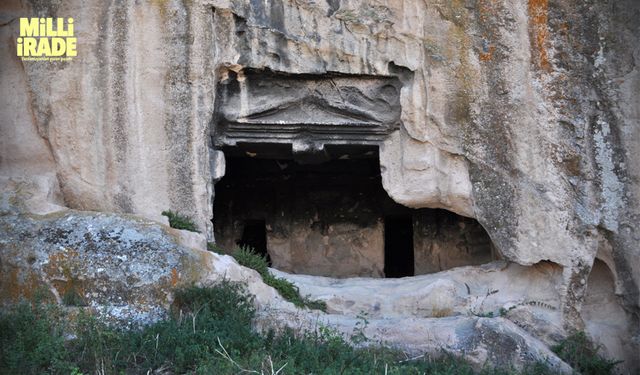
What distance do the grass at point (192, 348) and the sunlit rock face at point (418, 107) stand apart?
1.08m

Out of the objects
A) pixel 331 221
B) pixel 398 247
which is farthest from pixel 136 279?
pixel 398 247

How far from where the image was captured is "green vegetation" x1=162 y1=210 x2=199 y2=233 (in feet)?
29.9

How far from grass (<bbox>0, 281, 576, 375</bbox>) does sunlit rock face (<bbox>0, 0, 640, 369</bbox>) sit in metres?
1.08

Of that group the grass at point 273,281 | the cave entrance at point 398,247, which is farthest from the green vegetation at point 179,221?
the cave entrance at point 398,247

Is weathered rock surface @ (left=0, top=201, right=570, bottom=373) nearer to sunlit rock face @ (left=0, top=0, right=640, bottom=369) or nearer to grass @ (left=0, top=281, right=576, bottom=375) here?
grass @ (left=0, top=281, right=576, bottom=375)

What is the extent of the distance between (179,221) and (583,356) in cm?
340

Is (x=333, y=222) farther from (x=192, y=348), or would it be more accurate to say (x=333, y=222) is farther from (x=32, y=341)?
(x=32, y=341)

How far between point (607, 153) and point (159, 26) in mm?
3790

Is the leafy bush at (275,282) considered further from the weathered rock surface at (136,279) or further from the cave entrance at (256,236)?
the cave entrance at (256,236)

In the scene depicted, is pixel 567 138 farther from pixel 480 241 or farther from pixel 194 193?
pixel 194 193

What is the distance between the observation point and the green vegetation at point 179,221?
9102 mm

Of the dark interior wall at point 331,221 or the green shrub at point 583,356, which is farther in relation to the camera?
the dark interior wall at point 331,221

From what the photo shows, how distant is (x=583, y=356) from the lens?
29.1 feet

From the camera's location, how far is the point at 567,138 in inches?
359
